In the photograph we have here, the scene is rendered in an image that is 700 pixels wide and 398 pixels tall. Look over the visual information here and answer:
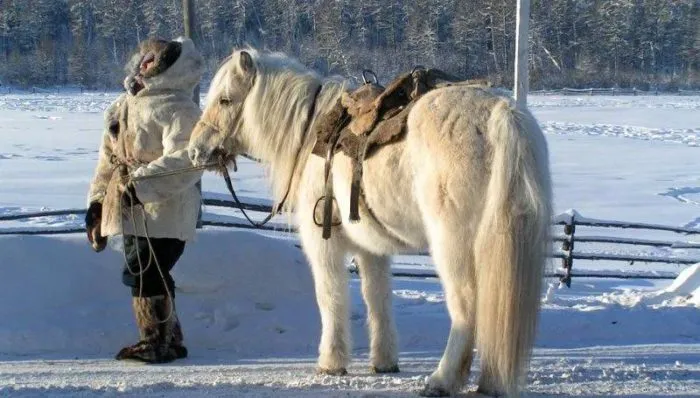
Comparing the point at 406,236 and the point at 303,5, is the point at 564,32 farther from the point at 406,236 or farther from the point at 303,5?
the point at 406,236

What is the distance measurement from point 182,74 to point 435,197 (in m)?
2.10

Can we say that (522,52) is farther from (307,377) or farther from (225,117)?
(307,377)

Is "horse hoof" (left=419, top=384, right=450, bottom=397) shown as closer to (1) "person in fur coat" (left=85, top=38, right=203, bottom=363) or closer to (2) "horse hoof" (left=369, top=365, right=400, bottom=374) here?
(2) "horse hoof" (left=369, top=365, right=400, bottom=374)

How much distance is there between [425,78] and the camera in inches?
164

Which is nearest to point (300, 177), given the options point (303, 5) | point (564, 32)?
point (303, 5)

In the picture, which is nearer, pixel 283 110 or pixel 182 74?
pixel 283 110

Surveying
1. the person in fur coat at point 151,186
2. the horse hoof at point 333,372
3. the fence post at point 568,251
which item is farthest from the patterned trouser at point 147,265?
the fence post at point 568,251

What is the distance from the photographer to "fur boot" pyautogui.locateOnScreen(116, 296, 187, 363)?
507 centimetres

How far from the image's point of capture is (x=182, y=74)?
4.99m

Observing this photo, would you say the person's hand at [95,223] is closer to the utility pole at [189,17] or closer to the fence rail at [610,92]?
the utility pole at [189,17]

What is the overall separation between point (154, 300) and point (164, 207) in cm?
59

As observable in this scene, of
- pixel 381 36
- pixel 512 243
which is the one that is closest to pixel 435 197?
pixel 512 243

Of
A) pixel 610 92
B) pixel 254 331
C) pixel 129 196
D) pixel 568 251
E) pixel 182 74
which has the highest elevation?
pixel 182 74

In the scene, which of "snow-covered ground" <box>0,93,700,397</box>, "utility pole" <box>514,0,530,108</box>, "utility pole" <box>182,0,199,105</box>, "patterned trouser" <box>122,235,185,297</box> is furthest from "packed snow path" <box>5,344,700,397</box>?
"utility pole" <box>514,0,530,108</box>
